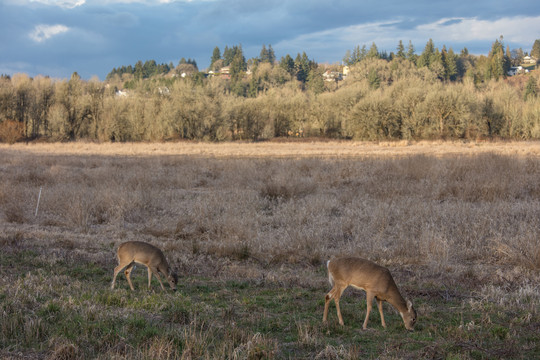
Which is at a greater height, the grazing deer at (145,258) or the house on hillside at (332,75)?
the house on hillside at (332,75)

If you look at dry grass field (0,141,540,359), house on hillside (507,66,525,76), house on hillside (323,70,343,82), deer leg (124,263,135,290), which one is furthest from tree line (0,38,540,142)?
house on hillside (507,66,525,76)

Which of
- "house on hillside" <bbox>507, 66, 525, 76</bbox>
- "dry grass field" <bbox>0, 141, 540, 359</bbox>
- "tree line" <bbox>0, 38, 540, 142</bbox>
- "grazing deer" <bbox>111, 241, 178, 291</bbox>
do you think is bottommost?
"dry grass field" <bbox>0, 141, 540, 359</bbox>

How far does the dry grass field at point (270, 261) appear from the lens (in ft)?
15.7

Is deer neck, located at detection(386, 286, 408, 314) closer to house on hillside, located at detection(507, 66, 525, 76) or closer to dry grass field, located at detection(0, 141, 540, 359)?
dry grass field, located at detection(0, 141, 540, 359)

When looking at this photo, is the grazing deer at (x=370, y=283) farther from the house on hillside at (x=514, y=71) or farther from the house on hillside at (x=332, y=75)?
the house on hillside at (x=514, y=71)

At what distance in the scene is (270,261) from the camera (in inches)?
368

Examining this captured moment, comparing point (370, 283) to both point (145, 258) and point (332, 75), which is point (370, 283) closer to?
point (145, 258)

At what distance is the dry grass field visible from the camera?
15.7 feet

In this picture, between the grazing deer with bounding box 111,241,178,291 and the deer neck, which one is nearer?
the deer neck

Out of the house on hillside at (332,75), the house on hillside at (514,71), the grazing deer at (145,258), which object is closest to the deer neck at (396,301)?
the grazing deer at (145,258)

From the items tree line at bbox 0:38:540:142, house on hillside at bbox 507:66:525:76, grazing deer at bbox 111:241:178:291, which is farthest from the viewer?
house on hillside at bbox 507:66:525:76

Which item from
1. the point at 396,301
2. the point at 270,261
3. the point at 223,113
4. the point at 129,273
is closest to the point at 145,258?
the point at 129,273

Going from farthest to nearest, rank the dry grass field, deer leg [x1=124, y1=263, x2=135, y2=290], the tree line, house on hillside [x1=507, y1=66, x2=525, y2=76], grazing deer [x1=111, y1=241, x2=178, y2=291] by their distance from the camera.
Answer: house on hillside [x1=507, y1=66, x2=525, y2=76] → the tree line → deer leg [x1=124, y1=263, x2=135, y2=290] → grazing deer [x1=111, y1=241, x2=178, y2=291] → the dry grass field

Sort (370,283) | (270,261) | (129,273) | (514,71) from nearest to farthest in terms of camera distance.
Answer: (370,283)
(129,273)
(270,261)
(514,71)
